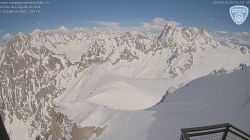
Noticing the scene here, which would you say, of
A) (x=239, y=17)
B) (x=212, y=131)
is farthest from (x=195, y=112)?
(x=212, y=131)

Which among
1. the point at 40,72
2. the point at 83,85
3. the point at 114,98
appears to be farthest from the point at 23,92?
the point at 114,98

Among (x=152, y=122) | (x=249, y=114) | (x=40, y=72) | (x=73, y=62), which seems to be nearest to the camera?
(x=249, y=114)

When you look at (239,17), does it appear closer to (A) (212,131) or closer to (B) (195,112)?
(B) (195,112)

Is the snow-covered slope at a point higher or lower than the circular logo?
lower

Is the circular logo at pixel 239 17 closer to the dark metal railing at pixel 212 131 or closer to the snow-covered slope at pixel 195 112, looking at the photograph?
the snow-covered slope at pixel 195 112

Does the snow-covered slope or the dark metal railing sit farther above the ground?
the dark metal railing

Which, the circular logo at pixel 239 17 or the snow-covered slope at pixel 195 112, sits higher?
the circular logo at pixel 239 17

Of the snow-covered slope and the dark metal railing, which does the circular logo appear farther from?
the dark metal railing

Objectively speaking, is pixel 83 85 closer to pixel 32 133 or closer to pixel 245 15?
pixel 32 133

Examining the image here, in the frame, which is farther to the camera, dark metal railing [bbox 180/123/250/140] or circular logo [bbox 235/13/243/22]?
circular logo [bbox 235/13/243/22]

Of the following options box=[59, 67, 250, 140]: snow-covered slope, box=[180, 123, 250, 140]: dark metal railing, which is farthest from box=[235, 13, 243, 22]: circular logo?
box=[180, 123, 250, 140]: dark metal railing

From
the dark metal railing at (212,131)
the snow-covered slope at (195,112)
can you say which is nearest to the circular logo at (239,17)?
the snow-covered slope at (195,112)
